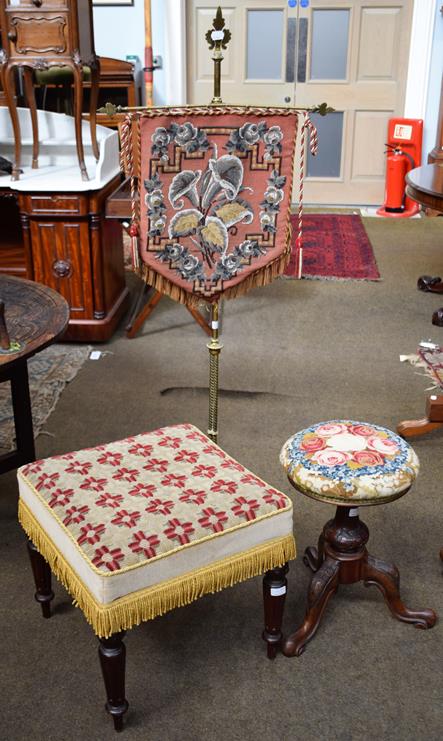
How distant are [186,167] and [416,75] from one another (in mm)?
4966

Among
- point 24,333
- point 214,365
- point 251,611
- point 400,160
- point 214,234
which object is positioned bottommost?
point 251,611

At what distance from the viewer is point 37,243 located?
374cm

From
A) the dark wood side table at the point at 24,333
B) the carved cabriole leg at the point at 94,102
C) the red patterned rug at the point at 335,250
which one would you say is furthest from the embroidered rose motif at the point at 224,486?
the red patterned rug at the point at 335,250

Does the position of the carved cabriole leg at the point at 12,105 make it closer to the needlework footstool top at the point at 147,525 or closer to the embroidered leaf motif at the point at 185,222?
the embroidered leaf motif at the point at 185,222

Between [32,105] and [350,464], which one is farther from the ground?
[32,105]

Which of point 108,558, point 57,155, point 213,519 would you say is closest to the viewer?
point 108,558

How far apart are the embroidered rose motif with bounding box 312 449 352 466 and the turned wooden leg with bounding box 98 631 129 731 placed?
60 centimetres

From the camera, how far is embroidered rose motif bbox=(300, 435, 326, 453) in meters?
1.97

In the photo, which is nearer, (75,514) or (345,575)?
(75,514)

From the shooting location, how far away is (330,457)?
1926 millimetres

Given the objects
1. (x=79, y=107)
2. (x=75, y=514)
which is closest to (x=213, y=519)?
(x=75, y=514)

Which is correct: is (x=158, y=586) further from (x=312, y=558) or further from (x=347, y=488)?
(x=312, y=558)

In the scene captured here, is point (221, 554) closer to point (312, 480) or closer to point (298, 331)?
point (312, 480)

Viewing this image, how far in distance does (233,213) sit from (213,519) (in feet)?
2.76
